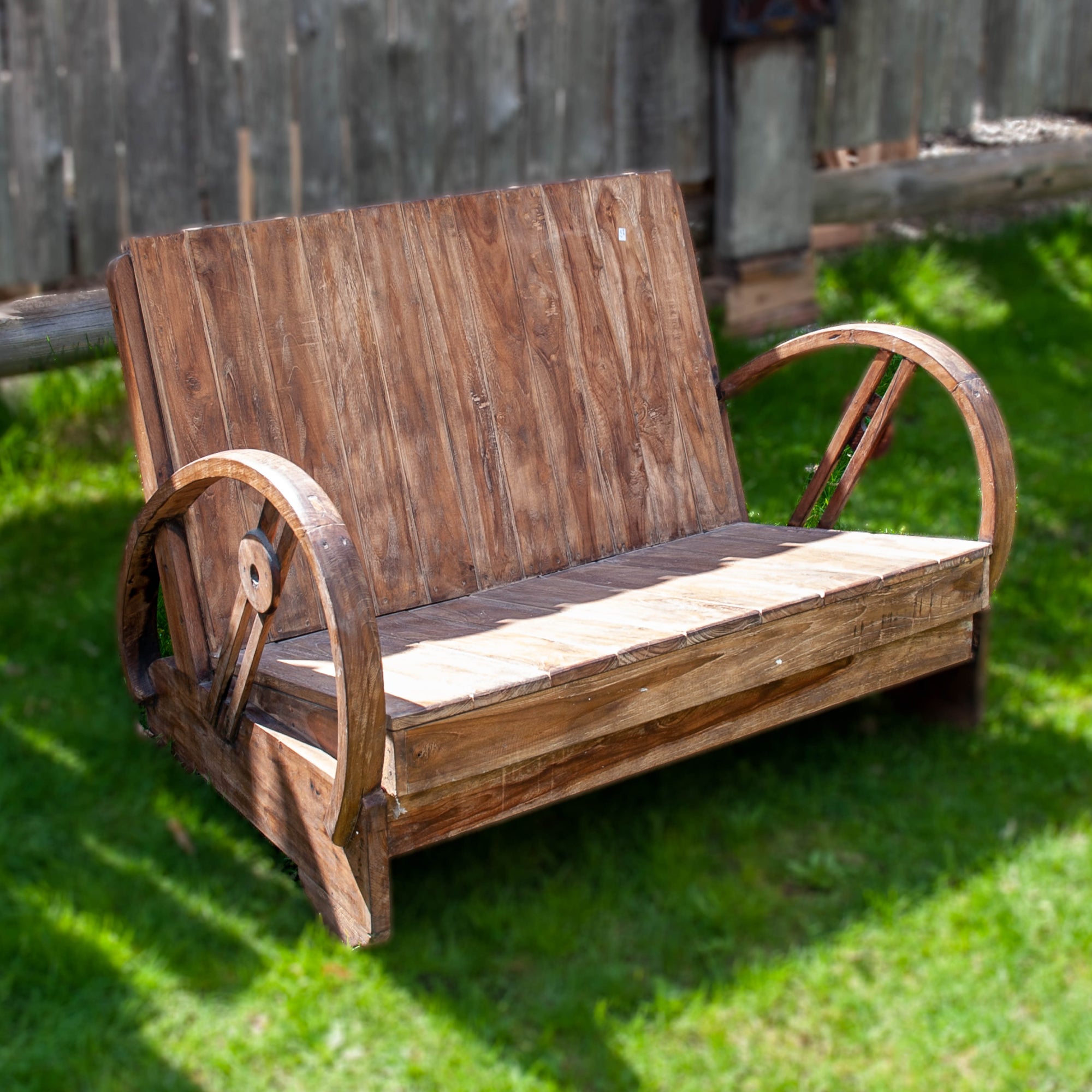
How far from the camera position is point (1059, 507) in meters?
4.62

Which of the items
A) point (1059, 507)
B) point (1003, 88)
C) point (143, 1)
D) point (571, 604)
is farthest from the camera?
point (1003, 88)

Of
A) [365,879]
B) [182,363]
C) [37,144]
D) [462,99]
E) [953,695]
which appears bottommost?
[953,695]

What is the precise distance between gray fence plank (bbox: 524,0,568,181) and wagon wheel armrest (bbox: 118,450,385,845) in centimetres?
317

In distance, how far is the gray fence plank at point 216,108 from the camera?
361 centimetres

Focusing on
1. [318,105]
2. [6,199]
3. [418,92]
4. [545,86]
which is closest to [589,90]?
[545,86]

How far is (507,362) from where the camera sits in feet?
4.07

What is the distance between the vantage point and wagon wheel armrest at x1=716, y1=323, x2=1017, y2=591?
1.27 metres

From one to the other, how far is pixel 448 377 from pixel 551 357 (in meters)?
0.10

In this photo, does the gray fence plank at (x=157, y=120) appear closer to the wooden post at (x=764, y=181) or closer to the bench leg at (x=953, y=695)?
the wooden post at (x=764, y=181)

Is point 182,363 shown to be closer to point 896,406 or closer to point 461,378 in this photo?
point 461,378

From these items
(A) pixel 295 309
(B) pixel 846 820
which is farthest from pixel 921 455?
(A) pixel 295 309

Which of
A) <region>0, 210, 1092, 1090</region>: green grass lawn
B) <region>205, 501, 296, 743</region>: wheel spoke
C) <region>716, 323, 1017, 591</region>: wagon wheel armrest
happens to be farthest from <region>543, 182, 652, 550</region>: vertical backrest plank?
<region>0, 210, 1092, 1090</region>: green grass lawn

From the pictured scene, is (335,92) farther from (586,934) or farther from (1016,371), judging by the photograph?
(586,934)

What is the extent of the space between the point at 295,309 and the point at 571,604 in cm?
35
